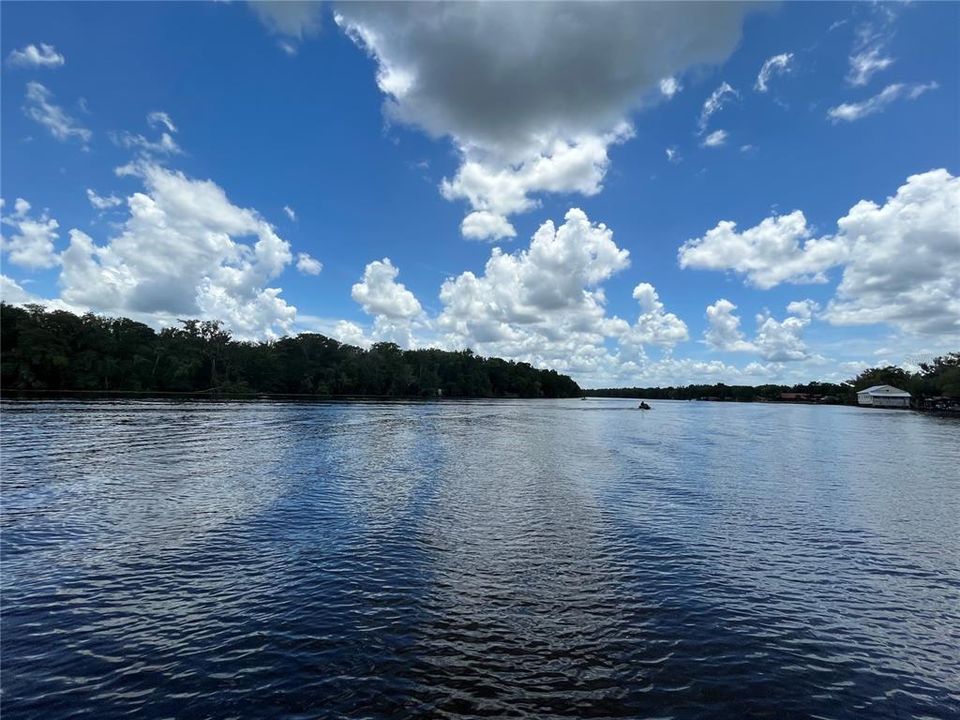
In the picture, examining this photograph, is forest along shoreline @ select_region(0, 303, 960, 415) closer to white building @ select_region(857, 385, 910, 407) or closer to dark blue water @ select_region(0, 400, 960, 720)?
white building @ select_region(857, 385, 910, 407)

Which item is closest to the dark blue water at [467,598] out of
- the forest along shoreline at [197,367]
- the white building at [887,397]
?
the forest along shoreline at [197,367]

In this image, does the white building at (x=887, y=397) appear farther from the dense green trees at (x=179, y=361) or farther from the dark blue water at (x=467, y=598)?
the dark blue water at (x=467, y=598)

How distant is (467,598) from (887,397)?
19534cm

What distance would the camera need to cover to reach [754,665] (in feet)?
25.6

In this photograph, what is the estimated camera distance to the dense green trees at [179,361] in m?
94.0

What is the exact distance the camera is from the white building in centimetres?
15238

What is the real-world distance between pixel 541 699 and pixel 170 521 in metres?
12.8

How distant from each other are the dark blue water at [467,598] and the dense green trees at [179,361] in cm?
9521

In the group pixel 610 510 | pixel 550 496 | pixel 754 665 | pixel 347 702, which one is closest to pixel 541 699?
pixel 347 702

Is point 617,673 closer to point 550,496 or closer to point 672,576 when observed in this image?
point 672,576

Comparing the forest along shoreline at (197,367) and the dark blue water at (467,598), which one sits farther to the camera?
the forest along shoreline at (197,367)

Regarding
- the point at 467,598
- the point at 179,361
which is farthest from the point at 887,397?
the point at 179,361

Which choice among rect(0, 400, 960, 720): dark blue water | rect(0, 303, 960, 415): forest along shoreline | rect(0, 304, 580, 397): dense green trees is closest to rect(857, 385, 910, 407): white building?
rect(0, 303, 960, 415): forest along shoreline

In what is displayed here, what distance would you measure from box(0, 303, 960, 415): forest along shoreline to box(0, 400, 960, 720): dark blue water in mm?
93778
